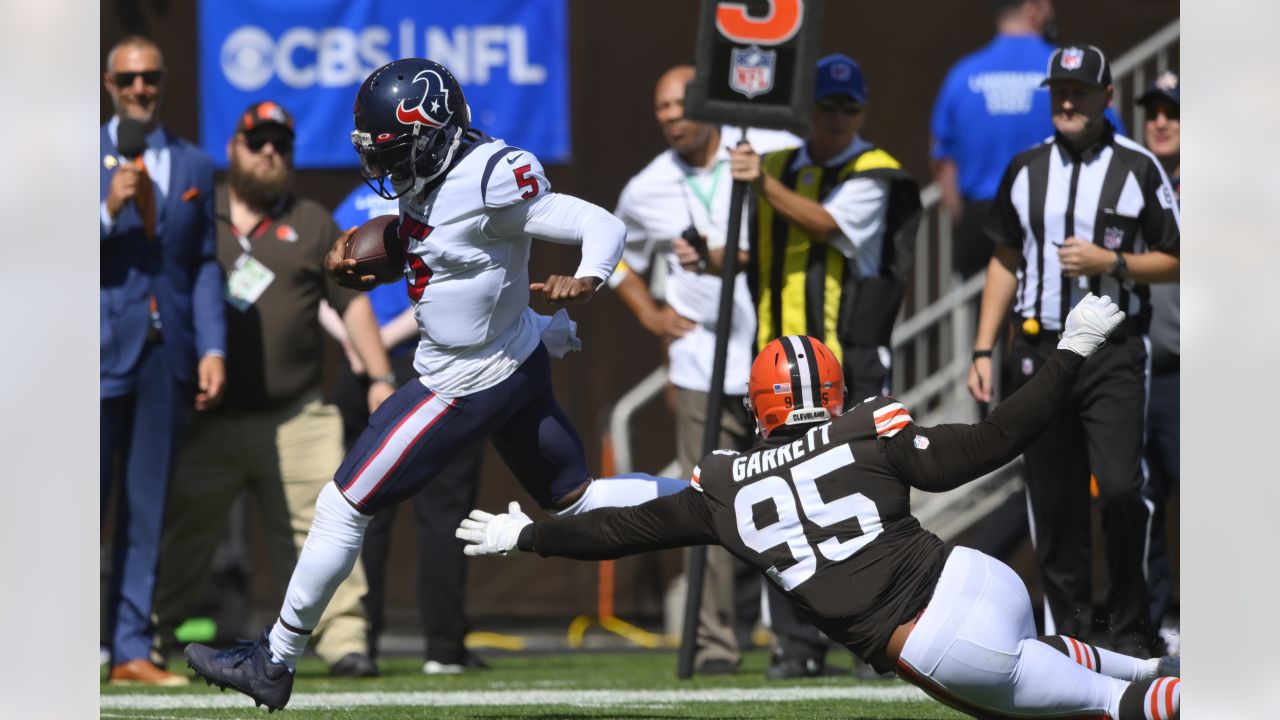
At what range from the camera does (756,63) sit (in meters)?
6.57

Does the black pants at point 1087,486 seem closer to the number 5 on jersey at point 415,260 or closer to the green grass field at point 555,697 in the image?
the green grass field at point 555,697

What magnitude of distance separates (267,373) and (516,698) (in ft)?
6.46

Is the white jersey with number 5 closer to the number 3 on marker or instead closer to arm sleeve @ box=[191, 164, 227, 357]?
the number 3 on marker

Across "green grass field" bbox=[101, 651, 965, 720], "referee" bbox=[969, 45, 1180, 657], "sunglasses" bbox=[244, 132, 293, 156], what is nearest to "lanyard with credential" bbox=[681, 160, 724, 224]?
"referee" bbox=[969, 45, 1180, 657]

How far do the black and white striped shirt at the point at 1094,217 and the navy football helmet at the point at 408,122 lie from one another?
226cm

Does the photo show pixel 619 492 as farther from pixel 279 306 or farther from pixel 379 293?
pixel 379 293

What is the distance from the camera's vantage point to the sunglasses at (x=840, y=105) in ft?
22.2

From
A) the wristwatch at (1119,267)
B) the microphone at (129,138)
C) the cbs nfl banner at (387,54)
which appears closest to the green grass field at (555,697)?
the wristwatch at (1119,267)

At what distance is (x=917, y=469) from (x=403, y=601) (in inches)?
211

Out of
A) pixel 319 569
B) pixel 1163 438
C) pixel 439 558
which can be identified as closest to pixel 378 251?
pixel 319 569

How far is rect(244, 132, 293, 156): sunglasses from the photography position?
7.11 metres

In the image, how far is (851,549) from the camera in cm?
431
